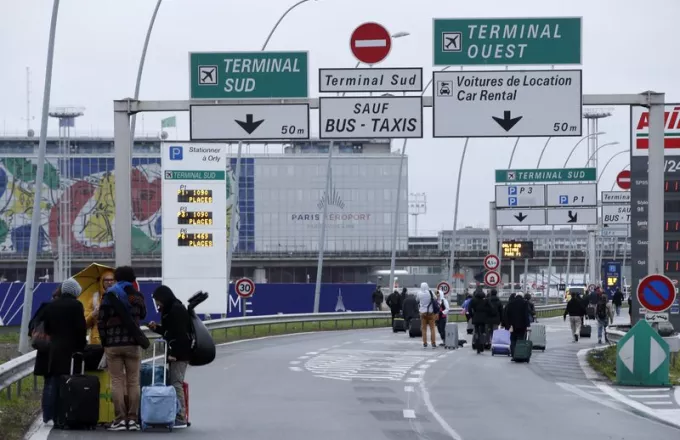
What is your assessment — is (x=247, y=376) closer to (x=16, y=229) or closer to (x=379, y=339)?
(x=379, y=339)

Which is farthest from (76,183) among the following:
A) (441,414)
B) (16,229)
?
(441,414)

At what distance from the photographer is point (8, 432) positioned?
42.0 feet

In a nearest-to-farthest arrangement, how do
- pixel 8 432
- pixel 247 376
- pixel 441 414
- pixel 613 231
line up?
pixel 8 432
pixel 441 414
pixel 247 376
pixel 613 231

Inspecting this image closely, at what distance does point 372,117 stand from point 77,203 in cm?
9279

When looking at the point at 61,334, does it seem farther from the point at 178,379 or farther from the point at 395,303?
the point at 395,303

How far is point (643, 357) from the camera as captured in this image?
818 inches

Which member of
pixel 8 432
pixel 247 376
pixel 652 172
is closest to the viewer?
pixel 8 432

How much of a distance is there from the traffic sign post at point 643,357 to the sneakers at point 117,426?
31.1 ft

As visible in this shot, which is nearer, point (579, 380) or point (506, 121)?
point (579, 380)

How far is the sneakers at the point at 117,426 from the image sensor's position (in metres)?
13.5

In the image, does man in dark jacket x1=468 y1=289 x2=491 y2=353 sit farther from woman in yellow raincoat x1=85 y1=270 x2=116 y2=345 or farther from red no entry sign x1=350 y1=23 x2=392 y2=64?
woman in yellow raincoat x1=85 y1=270 x2=116 y2=345

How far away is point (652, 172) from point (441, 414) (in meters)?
10.2

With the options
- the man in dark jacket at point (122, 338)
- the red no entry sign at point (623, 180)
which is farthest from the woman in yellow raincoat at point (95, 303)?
the red no entry sign at point (623, 180)

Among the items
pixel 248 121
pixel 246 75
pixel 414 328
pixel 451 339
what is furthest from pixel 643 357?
pixel 414 328
